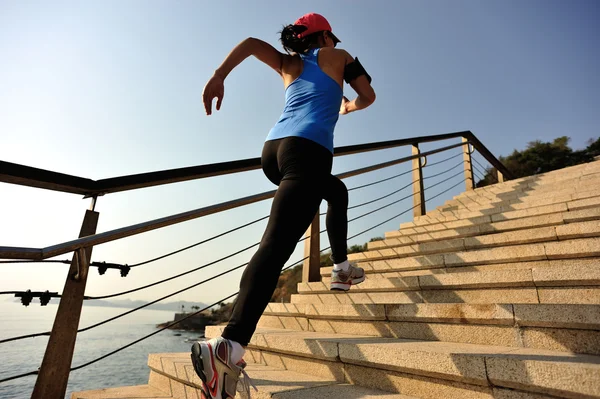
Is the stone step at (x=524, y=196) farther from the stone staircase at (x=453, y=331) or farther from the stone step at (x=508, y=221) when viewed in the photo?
the stone step at (x=508, y=221)

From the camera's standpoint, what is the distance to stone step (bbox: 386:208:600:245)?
2.72 metres

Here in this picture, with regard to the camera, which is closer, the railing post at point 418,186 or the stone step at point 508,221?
the stone step at point 508,221

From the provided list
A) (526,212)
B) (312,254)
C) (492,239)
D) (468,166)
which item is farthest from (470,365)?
(468,166)

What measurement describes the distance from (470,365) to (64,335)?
5.00 ft

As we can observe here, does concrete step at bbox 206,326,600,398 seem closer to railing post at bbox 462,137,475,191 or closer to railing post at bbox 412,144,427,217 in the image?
railing post at bbox 412,144,427,217

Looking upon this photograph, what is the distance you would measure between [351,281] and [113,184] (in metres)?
1.28

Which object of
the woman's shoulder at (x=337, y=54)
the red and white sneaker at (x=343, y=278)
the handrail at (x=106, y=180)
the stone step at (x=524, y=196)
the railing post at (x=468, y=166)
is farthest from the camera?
the railing post at (x=468, y=166)

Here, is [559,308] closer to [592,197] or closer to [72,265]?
[72,265]

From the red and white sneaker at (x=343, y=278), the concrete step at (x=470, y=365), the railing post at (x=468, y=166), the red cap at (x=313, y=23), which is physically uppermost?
the railing post at (x=468, y=166)

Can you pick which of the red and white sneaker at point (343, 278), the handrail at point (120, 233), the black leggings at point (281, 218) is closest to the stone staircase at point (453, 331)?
the red and white sneaker at point (343, 278)

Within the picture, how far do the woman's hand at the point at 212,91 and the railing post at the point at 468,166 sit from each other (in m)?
5.81

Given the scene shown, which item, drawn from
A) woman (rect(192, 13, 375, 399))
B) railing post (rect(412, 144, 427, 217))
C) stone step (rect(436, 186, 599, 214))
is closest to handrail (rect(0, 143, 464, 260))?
woman (rect(192, 13, 375, 399))

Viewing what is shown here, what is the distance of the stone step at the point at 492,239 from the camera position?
7.82 ft

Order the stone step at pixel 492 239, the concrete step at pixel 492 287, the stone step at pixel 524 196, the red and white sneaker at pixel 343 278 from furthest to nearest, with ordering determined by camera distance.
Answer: the stone step at pixel 524 196 → the stone step at pixel 492 239 → the red and white sneaker at pixel 343 278 → the concrete step at pixel 492 287
